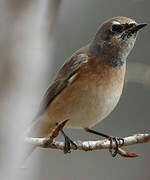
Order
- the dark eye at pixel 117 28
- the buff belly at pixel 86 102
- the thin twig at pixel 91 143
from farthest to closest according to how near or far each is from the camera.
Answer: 1. the dark eye at pixel 117 28
2. the buff belly at pixel 86 102
3. the thin twig at pixel 91 143

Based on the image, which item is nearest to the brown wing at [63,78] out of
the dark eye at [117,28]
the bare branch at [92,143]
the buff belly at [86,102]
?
the buff belly at [86,102]

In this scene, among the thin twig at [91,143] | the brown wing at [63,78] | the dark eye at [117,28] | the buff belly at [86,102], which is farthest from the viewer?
the brown wing at [63,78]

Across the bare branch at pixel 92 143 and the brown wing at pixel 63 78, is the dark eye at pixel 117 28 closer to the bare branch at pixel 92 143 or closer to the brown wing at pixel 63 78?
the brown wing at pixel 63 78

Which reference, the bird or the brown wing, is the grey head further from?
the brown wing

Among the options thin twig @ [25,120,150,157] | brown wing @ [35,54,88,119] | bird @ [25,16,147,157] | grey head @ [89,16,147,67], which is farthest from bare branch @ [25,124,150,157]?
grey head @ [89,16,147,67]

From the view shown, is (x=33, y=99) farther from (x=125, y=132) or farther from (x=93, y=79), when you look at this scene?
(x=125, y=132)

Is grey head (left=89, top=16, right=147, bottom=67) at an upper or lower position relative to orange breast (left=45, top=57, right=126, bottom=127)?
upper

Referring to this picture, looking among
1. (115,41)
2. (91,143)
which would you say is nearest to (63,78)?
(115,41)

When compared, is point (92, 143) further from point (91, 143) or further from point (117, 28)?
point (117, 28)
